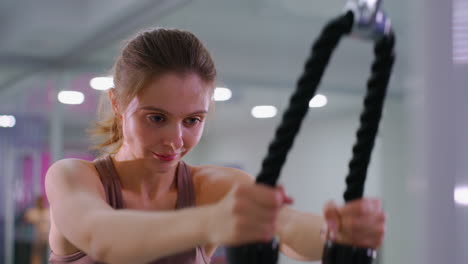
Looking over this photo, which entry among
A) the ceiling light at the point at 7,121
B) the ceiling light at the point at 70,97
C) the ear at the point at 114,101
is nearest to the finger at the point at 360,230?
the ear at the point at 114,101

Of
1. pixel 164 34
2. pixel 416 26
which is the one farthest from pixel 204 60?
pixel 416 26

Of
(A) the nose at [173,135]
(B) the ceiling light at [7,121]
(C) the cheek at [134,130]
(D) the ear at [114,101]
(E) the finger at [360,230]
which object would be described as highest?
(B) the ceiling light at [7,121]

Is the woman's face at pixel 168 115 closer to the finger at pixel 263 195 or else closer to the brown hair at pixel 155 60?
the brown hair at pixel 155 60

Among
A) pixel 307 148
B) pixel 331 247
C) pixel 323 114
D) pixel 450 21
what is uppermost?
pixel 323 114

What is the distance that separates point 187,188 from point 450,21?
0.77ft

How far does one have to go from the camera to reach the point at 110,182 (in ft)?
1.38

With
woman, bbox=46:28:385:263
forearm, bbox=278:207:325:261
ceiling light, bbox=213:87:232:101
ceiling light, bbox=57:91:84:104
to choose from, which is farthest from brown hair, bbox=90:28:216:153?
ceiling light, bbox=57:91:84:104

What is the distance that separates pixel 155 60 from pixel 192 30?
6.00 feet

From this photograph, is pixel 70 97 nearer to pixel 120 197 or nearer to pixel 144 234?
pixel 120 197

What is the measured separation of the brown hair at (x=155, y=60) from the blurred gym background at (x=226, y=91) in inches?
55.3

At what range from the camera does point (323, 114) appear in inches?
103

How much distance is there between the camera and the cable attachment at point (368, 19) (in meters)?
0.25

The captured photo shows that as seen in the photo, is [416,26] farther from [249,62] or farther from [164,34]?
[249,62]

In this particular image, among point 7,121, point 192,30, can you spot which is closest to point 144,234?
point 192,30
